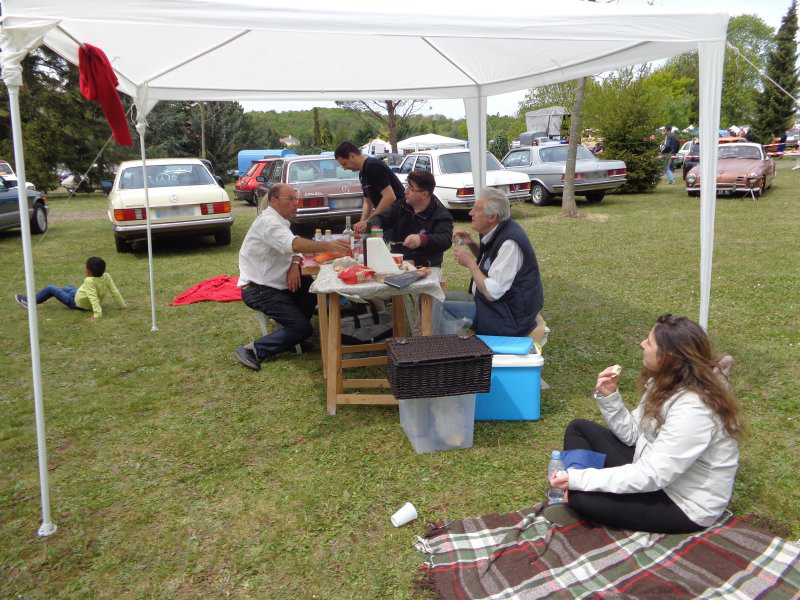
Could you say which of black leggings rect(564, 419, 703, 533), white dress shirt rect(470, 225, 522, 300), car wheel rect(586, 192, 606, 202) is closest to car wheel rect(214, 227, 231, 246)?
white dress shirt rect(470, 225, 522, 300)

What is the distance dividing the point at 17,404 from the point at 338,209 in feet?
21.1

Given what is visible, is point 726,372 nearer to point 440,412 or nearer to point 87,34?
point 440,412

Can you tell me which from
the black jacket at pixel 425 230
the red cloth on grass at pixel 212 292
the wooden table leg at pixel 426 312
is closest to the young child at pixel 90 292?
the red cloth on grass at pixel 212 292

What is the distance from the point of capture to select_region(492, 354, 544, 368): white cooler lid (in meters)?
3.54

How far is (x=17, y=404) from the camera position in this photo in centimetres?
423

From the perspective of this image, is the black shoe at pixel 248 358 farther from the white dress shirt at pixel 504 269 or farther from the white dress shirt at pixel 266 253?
the white dress shirt at pixel 504 269

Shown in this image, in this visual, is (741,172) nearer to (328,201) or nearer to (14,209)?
(328,201)

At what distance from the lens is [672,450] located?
2234 mm

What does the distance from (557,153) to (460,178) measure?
4.01m

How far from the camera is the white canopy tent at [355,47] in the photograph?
8.99ft

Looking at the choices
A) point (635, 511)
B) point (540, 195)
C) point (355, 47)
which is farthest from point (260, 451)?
point (540, 195)

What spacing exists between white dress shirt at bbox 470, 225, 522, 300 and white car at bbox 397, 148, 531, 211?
8.30 metres

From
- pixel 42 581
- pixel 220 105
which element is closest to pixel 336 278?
pixel 42 581

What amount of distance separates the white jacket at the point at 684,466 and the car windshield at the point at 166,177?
9.22 m
